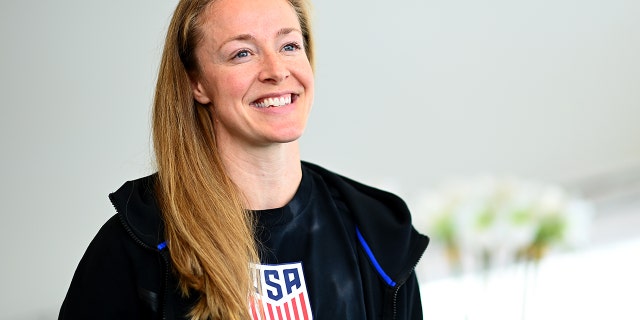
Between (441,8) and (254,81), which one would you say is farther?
(441,8)

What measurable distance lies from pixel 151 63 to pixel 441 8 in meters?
0.97

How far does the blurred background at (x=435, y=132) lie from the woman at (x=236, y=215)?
90 centimetres

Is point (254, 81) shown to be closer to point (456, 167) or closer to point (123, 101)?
point (123, 101)

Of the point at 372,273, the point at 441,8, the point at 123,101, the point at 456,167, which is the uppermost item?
the point at 441,8

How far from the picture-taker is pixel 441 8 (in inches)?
138

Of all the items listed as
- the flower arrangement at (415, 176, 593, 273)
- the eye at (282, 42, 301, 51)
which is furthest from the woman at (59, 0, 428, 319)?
the flower arrangement at (415, 176, 593, 273)

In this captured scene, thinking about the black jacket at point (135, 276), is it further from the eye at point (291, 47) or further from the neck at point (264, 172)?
the eye at point (291, 47)

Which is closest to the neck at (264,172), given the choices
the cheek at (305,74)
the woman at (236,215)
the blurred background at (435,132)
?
the woman at (236,215)

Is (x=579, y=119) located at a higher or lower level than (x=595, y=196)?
higher

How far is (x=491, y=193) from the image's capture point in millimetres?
3006

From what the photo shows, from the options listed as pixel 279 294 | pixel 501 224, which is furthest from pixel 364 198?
pixel 501 224

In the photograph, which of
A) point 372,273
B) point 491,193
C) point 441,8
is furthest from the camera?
point 441,8


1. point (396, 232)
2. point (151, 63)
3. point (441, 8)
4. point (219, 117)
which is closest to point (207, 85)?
point (219, 117)

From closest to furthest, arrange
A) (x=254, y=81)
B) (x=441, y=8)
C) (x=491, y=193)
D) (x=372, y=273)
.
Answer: (x=254, y=81), (x=372, y=273), (x=491, y=193), (x=441, y=8)
